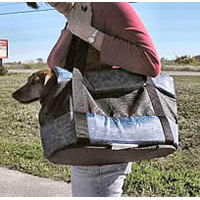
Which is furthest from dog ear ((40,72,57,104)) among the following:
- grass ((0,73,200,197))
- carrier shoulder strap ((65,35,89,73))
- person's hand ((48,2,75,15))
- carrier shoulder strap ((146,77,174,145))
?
grass ((0,73,200,197))

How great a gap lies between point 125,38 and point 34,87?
41 centimetres

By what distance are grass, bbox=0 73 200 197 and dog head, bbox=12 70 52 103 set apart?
205 centimetres

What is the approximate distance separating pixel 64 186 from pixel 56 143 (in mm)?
2347

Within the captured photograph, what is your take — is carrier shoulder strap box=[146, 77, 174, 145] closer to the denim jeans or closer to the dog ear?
the denim jeans

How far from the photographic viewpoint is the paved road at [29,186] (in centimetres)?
353

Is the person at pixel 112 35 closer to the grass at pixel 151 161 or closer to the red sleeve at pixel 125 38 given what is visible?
the red sleeve at pixel 125 38

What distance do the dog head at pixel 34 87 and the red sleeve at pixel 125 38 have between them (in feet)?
0.81

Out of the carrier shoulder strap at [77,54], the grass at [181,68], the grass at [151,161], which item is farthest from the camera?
the grass at [181,68]

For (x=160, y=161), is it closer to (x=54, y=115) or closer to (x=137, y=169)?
(x=137, y=169)

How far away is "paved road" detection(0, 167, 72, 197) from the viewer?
3.53 metres

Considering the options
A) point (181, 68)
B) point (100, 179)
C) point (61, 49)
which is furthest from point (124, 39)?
point (181, 68)

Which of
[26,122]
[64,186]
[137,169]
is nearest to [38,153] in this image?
[64,186]

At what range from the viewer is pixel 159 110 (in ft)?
4.86

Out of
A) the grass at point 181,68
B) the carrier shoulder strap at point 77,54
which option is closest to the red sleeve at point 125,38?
the carrier shoulder strap at point 77,54
